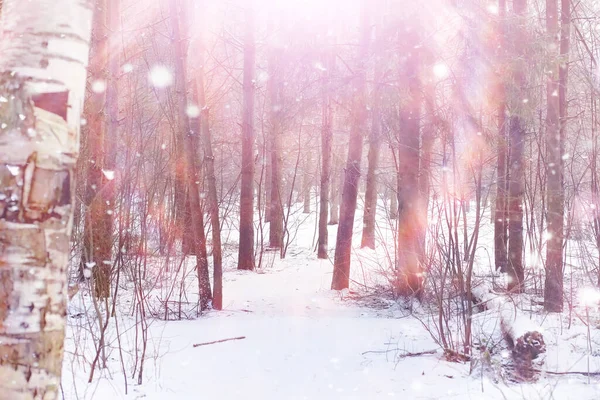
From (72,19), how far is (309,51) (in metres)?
6.92

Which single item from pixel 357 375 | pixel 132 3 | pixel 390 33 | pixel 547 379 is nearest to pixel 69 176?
pixel 357 375

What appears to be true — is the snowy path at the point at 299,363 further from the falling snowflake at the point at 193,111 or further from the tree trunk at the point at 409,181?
the falling snowflake at the point at 193,111

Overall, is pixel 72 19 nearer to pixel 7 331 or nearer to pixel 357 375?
pixel 7 331

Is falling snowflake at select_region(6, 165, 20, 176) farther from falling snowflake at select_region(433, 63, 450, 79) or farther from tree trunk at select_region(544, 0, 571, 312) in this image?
falling snowflake at select_region(433, 63, 450, 79)

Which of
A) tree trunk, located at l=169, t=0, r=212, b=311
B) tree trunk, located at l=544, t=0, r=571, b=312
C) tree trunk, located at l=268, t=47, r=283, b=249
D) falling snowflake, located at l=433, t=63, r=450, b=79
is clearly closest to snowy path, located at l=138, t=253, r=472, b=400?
tree trunk, located at l=169, t=0, r=212, b=311

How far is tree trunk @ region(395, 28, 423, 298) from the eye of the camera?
23.7 ft

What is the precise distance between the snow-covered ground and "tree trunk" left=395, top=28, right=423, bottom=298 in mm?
573

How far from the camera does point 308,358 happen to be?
4.99 meters

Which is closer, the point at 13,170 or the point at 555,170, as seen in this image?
the point at 13,170

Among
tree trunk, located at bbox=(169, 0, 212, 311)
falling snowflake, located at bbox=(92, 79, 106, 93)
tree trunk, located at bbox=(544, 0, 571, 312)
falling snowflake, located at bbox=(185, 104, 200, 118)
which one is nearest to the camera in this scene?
tree trunk, located at bbox=(544, 0, 571, 312)

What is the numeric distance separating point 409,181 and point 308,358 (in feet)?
11.4

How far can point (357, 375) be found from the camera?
4508mm

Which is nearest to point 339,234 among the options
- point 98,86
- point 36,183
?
point 98,86

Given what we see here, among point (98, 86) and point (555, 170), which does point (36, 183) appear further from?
point (98, 86)
